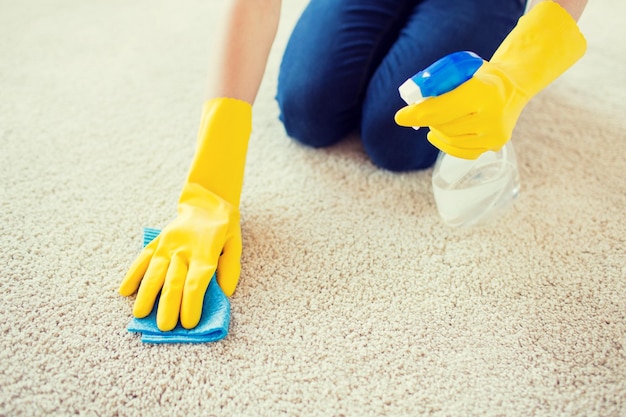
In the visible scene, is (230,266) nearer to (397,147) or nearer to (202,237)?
(202,237)

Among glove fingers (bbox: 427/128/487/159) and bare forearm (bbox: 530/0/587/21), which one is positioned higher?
bare forearm (bbox: 530/0/587/21)

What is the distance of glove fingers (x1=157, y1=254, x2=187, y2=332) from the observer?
23.9 inches

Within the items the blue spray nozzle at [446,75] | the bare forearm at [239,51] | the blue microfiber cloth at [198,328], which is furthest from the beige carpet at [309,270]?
the blue spray nozzle at [446,75]

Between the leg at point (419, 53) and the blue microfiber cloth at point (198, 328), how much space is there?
40 cm

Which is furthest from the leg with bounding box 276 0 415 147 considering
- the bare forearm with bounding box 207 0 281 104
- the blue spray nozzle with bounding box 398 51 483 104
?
the blue spray nozzle with bounding box 398 51 483 104

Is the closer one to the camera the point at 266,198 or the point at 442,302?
the point at 442,302

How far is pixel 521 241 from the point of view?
0.77 meters

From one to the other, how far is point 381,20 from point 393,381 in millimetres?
648

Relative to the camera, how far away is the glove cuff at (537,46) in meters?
0.61

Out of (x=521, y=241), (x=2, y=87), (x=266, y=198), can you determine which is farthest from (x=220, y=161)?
(x=2, y=87)

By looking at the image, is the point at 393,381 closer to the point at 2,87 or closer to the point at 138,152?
the point at 138,152

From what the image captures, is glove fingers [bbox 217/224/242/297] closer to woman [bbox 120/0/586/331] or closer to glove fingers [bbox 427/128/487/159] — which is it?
woman [bbox 120/0/586/331]

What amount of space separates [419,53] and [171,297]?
578 mm

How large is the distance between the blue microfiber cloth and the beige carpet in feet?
0.05
